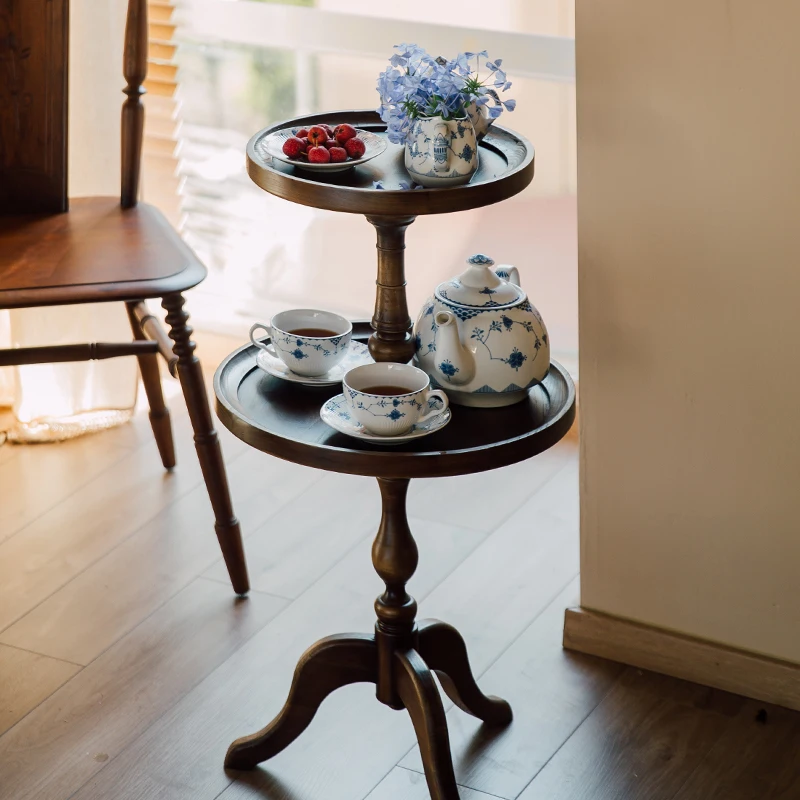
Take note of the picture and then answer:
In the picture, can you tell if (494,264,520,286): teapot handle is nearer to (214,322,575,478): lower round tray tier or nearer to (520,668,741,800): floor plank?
(214,322,575,478): lower round tray tier

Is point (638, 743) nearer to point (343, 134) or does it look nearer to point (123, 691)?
point (123, 691)

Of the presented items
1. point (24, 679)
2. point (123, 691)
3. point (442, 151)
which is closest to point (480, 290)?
point (442, 151)

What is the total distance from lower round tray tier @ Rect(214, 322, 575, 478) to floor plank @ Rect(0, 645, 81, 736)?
0.58 m

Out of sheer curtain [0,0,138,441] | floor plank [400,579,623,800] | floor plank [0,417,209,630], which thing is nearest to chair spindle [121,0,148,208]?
sheer curtain [0,0,138,441]

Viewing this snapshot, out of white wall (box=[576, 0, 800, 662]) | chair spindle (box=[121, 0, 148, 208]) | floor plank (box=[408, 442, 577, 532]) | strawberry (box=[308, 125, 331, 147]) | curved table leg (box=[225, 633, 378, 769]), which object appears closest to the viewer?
strawberry (box=[308, 125, 331, 147])

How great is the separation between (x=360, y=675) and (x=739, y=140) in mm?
800

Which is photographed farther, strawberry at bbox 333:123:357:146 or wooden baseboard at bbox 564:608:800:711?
wooden baseboard at bbox 564:608:800:711

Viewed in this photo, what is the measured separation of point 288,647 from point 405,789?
347mm

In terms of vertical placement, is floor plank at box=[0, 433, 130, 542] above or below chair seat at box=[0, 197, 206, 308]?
below

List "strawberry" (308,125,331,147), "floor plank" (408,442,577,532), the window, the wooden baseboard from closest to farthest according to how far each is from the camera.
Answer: "strawberry" (308,125,331,147) < the wooden baseboard < "floor plank" (408,442,577,532) < the window

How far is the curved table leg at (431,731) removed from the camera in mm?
1355

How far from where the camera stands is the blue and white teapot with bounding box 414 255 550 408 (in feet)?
4.09

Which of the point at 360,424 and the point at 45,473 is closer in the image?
the point at 360,424

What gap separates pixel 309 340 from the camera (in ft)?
4.29
